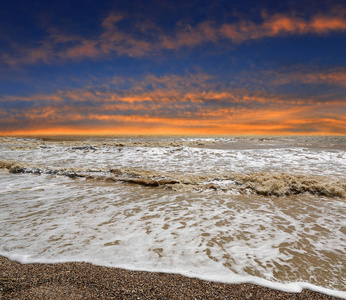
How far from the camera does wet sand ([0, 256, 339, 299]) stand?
2.34 m

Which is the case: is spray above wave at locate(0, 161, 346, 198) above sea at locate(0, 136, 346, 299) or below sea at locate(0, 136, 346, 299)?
above

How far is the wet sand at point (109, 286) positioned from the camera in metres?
2.34

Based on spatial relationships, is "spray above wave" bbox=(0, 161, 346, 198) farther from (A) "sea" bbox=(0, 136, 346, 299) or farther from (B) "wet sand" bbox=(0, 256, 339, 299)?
(B) "wet sand" bbox=(0, 256, 339, 299)

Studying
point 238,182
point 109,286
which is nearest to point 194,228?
point 109,286

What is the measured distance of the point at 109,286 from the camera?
2.49m

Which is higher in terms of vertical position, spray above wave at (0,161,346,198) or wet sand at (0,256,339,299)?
spray above wave at (0,161,346,198)

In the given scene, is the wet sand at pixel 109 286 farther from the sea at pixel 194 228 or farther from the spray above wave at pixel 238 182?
the spray above wave at pixel 238 182

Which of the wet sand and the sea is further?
the sea

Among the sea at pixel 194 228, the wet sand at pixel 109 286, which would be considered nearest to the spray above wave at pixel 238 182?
the sea at pixel 194 228

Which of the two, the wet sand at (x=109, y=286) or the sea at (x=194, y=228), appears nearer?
the wet sand at (x=109, y=286)

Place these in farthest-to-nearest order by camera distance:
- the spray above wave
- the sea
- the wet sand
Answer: the spray above wave, the sea, the wet sand

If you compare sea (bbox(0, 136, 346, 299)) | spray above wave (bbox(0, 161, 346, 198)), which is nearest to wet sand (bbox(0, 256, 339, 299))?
sea (bbox(0, 136, 346, 299))

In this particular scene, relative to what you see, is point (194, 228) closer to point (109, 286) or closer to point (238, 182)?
point (109, 286)

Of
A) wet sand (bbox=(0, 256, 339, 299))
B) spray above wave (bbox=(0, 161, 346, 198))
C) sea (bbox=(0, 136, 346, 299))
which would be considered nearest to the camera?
wet sand (bbox=(0, 256, 339, 299))
